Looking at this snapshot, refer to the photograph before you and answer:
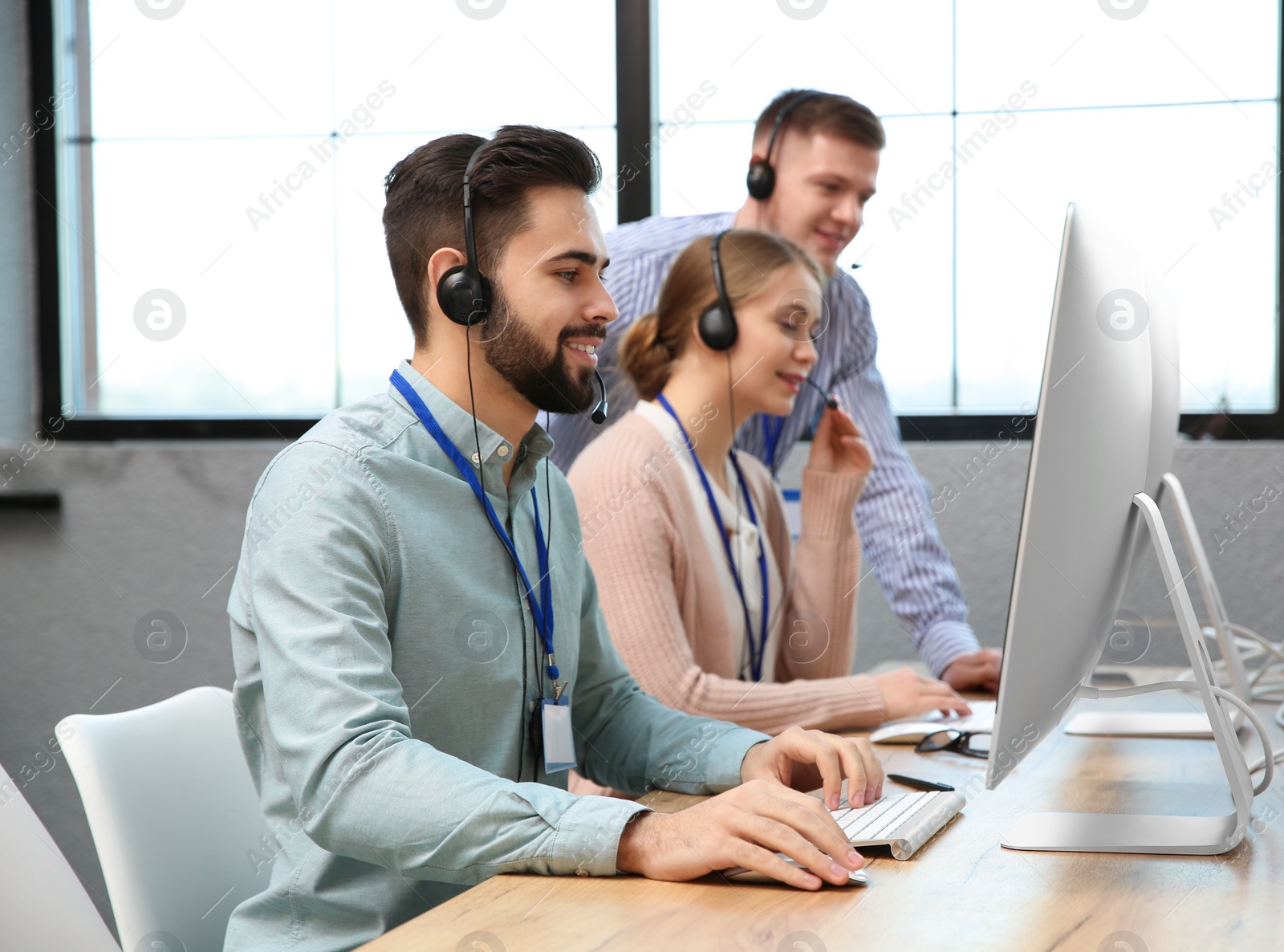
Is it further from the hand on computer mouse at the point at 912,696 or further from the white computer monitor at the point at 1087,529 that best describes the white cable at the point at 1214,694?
the hand on computer mouse at the point at 912,696

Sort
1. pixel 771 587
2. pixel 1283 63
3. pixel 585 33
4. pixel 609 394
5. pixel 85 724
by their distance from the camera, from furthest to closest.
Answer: pixel 585 33 < pixel 1283 63 < pixel 609 394 < pixel 771 587 < pixel 85 724

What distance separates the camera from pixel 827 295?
83.9 inches

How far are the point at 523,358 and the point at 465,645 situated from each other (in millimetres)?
288

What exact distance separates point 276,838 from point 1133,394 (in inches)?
30.9

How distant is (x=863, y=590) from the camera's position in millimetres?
2709

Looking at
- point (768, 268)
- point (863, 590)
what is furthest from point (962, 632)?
point (863, 590)

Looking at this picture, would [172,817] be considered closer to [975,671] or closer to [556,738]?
[556,738]

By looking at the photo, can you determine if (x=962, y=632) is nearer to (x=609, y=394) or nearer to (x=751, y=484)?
(x=751, y=484)

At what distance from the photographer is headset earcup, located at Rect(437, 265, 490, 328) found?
1069 mm

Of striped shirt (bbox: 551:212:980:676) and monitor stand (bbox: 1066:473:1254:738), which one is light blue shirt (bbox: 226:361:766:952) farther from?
striped shirt (bbox: 551:212:980:676)

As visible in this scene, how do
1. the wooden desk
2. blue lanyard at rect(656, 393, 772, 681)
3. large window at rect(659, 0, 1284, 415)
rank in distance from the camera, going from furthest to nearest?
1. large window at rect(659, 0, 1284, 415)
2. blue lanyard at rect(656, 393, 772, 681)
3. the wooden desk

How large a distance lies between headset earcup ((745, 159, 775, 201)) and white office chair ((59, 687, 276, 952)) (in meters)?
1.36

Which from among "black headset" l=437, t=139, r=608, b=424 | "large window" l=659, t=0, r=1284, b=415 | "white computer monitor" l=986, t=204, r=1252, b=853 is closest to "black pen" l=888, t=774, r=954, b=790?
"white computer monitor" l=986, t=204, r=1252, b=853

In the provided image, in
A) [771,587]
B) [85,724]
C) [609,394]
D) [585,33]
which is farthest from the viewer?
[585,33]
